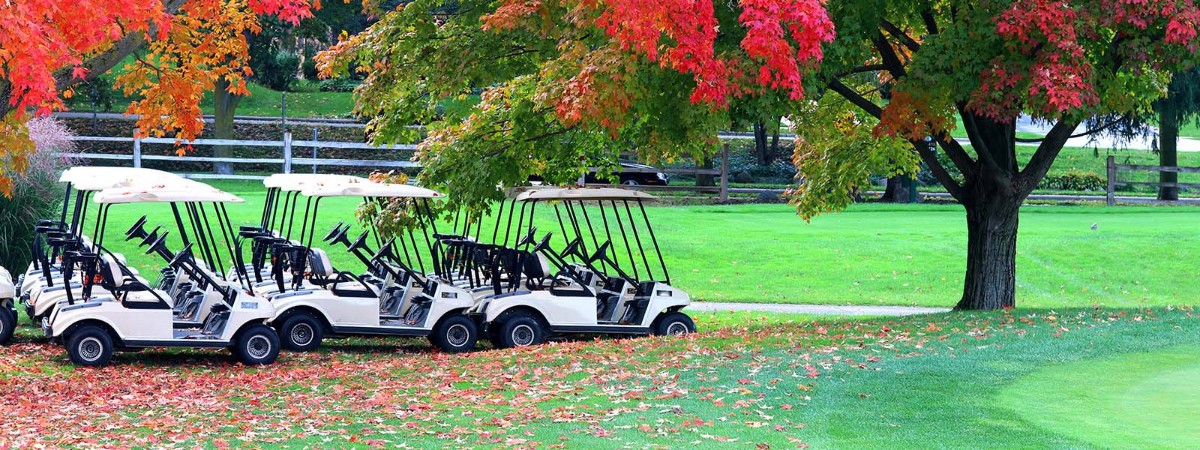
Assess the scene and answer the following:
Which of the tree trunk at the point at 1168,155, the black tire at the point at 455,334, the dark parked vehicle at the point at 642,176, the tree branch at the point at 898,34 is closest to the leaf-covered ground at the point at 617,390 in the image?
the black tire at the point at 455,334

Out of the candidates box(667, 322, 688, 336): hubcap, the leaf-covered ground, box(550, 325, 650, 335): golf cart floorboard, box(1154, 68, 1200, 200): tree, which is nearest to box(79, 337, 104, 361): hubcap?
the leaf-covered ground

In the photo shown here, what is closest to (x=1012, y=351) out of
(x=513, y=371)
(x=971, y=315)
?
(x=971, y=315)

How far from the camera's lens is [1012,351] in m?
10.8

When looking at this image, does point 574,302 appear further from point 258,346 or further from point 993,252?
point 993,252

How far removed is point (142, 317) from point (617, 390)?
16.3 ft

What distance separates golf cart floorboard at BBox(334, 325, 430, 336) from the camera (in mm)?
13320

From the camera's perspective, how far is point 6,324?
44.5 feet

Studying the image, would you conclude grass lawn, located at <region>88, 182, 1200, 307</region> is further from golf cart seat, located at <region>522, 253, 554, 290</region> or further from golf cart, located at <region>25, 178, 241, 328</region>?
golf cart, located at <region>25, 178, 241, 328</region>

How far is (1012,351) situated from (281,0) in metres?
6.53

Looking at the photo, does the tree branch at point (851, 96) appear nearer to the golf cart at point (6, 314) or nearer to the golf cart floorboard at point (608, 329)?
the golf cart floorboard at point (608, 329)

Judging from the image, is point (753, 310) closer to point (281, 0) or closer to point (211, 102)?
point (281, 0)

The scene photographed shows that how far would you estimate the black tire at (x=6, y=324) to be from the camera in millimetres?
13516

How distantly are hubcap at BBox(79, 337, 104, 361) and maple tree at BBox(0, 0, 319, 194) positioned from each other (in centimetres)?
169

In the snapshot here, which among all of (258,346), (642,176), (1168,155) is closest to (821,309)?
(258,346)
